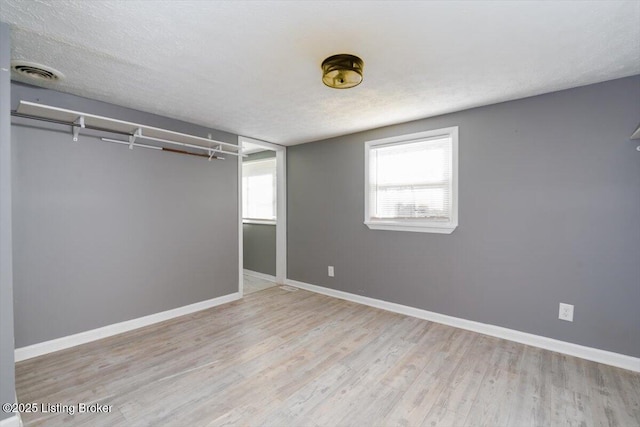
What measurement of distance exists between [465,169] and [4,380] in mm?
3876

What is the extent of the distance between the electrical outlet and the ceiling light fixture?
263cm

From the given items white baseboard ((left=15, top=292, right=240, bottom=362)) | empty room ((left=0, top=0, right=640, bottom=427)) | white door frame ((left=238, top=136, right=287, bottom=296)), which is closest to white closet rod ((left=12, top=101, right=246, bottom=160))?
empty room ((left=0, top=0, right=640, bottom=427))

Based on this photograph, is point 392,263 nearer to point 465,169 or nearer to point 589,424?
point 465,169

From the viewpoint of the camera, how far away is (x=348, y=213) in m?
3.95

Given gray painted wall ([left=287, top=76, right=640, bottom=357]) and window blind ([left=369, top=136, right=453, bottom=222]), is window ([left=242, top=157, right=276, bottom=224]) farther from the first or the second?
gray painted wall ([left=287, top=76, right=640, bottom=357])

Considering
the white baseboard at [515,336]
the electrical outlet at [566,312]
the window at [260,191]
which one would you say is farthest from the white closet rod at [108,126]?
the electrical outlet at [566,312]

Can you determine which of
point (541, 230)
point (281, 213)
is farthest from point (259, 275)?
point (541, 230)

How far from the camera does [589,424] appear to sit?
1.65 m

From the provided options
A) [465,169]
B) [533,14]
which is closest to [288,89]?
[533,14]

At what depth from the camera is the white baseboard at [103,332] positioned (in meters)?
2.36

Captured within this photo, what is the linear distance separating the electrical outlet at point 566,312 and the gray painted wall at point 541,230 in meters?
0.04

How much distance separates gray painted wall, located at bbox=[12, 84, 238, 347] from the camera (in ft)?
7.75

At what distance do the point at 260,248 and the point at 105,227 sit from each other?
105 inches

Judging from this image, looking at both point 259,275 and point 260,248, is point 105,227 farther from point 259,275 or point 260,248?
point 259,275
